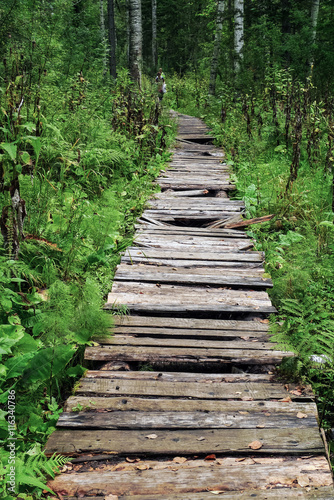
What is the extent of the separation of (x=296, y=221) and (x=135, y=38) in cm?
854

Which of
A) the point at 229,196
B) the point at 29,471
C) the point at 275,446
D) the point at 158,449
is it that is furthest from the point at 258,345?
the point at 229,196

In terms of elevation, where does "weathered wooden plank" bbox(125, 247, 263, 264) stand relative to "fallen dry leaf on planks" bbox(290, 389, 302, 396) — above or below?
above

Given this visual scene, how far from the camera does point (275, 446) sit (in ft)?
7.10

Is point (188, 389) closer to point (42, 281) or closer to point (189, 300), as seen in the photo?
point (189, 300)

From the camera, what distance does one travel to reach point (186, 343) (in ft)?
10.2

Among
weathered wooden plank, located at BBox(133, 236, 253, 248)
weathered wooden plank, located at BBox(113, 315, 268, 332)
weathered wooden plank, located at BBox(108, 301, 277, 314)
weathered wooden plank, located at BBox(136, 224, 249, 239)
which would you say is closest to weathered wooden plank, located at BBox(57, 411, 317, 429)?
weathered wooden plank, located at BBox(113, 315, 268, 332)

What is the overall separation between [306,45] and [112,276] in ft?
52.7

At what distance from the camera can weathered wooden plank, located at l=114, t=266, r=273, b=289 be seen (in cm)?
411

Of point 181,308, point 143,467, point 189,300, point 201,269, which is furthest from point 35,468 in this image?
point 201,269

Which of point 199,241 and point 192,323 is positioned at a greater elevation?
point 199,241

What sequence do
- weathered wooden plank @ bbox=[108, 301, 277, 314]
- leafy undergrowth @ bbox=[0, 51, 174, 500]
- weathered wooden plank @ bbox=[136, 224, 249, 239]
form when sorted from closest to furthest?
leafy undergrowth @ bbox=[0, 51, 174, 500] → weathered wooden plank @ bbox=[108, 301, 277, 314] → weathered wooden plank @ bbox=[136, 224, 249, 239]

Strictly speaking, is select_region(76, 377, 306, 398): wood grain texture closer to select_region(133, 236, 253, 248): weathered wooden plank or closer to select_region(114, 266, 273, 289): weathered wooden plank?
select_region(114, 266, 273, 289): weathered wooden plank
